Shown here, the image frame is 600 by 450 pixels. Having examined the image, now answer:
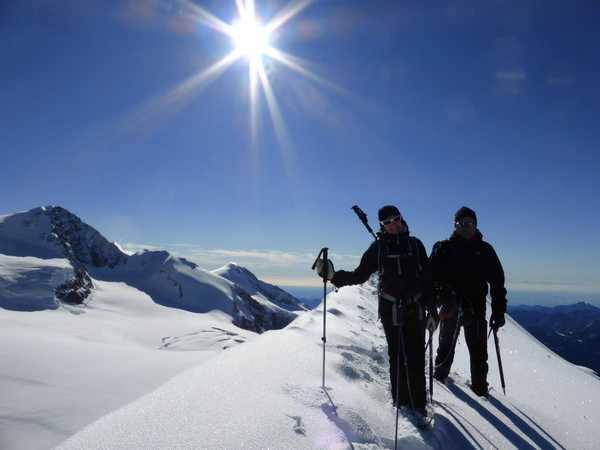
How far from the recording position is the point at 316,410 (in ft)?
12.2

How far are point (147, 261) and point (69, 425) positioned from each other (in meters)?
105

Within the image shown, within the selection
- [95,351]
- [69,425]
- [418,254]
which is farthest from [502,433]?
[95,351]

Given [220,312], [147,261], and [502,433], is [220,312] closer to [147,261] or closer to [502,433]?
[147,261]

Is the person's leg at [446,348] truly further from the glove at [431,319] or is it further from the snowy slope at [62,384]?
the snowy slope at [62,384]

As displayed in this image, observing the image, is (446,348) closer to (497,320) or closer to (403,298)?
(497,320)

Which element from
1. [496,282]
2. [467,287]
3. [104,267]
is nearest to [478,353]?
[467,287]

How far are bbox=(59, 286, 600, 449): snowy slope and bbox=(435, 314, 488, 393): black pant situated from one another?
275 millimetres

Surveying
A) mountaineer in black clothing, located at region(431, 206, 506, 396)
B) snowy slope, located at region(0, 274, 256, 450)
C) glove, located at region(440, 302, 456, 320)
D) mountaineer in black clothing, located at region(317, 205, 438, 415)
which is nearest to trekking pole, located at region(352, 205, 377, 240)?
mountaineer in black clothing, located at region(317, 205, 438, 415)

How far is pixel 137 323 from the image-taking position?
55.5m

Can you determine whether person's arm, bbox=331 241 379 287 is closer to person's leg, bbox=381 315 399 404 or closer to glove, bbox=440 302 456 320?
person's leg, bbox=381 315 399 404

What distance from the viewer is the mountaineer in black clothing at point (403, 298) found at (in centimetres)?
470

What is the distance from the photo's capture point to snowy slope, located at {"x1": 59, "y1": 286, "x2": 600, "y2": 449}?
2932mm

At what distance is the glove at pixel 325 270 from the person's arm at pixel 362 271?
117mm

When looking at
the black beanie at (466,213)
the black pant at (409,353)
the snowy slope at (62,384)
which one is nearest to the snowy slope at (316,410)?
the black pant at (409,353)
